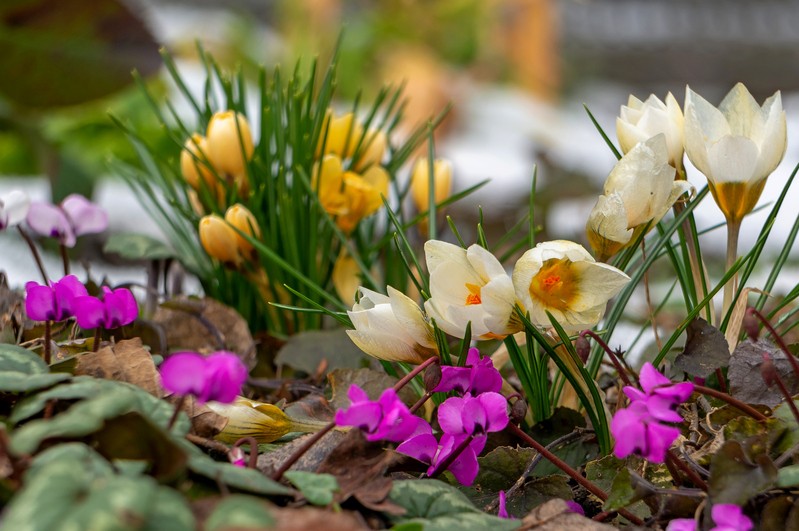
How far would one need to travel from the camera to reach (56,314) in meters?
0.51

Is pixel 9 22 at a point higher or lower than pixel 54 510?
higher

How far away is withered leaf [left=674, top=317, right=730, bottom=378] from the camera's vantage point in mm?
485

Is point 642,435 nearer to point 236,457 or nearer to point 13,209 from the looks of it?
point 236,457

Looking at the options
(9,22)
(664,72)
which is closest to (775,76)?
(664,72)

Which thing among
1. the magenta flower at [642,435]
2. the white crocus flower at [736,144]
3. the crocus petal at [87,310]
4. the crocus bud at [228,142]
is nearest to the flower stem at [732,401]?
the magenta flower at [642,435]

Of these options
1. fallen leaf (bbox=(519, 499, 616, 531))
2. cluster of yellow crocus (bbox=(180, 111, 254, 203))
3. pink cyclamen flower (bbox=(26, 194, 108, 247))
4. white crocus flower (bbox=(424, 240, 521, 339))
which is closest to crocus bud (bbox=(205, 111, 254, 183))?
cluster of yellow crocus (bbox=(180, 111, 254, 203))

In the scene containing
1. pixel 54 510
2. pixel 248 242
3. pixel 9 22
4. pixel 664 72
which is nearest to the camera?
pixel 54 510

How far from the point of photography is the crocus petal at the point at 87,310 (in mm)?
513

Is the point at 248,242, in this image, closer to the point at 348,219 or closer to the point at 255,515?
the point at 348,219

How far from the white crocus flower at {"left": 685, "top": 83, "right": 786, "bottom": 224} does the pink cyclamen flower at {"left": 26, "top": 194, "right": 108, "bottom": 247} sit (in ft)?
1.47

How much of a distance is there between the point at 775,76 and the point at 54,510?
8.39m

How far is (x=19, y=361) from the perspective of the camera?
432mm

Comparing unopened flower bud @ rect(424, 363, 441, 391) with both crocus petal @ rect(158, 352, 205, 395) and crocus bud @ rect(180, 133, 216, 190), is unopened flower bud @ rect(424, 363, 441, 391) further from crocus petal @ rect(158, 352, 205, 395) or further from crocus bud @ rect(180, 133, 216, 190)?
crocus bud @ rect(180, 133, 216, 190)

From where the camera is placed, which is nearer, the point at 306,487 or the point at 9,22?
the point at 306,487
